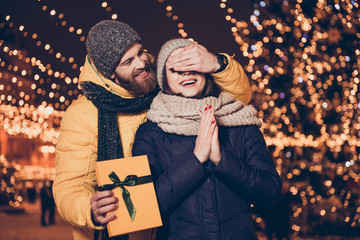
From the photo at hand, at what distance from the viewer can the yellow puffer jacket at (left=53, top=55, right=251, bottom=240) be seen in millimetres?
2428

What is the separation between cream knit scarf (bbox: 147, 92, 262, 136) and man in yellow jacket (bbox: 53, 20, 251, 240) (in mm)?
159

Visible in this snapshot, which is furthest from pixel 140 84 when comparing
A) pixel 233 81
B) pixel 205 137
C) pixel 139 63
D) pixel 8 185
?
pixel 8 185

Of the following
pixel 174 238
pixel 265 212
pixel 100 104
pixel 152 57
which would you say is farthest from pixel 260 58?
pixel 174 238

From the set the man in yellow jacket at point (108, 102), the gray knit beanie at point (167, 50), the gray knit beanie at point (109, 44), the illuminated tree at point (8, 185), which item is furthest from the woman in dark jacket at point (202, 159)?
the illuminated tree at point (8, 185)

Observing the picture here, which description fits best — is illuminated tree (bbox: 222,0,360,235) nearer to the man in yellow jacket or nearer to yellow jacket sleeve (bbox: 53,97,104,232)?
the man in yellow jacket

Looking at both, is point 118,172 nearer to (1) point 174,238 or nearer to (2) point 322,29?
(1) point 174,238

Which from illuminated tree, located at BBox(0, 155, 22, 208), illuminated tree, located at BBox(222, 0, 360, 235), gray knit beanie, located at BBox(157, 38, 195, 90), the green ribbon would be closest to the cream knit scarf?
gray knit beanie, located at BBox(157, 38, 195, 90)

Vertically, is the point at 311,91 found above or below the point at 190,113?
below

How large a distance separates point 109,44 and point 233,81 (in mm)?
886

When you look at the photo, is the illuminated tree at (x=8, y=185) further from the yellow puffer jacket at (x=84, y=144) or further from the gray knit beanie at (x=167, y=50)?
the gray knit beanie at (x=167, y=50)

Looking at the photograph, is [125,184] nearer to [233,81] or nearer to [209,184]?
[209,184]

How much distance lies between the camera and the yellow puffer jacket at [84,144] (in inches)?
95.6

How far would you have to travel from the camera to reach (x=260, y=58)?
6.44 meters

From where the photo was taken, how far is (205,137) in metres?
2.09
